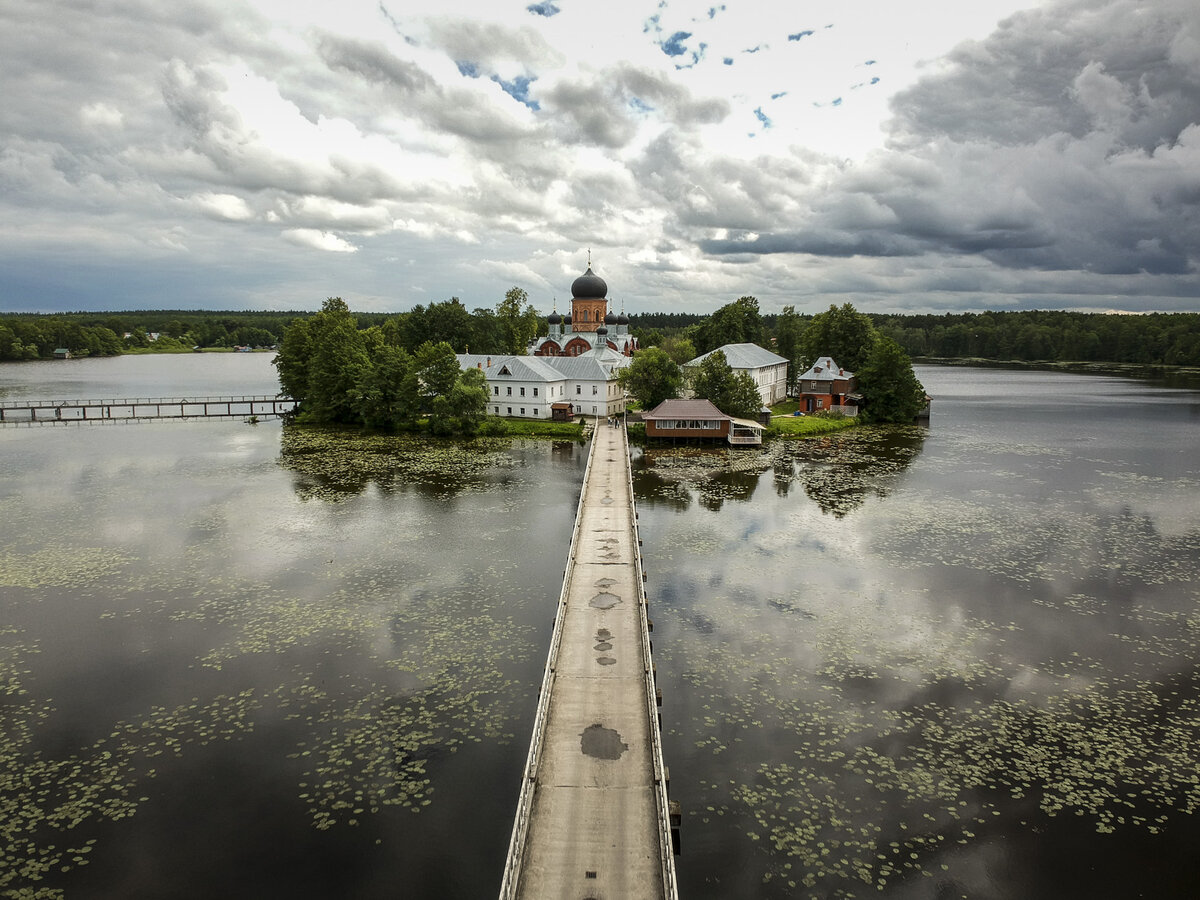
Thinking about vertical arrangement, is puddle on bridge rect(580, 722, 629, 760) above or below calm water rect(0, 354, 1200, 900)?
above

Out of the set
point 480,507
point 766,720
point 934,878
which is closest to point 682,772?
point 766,720

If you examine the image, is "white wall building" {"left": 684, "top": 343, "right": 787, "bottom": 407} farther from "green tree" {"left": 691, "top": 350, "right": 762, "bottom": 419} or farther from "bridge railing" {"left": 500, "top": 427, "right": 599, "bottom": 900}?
"bridge railing" {"left": 500, "top": 427, "right": 599, "bottom": 900}

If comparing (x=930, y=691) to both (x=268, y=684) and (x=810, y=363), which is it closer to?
(x=268, y=684)

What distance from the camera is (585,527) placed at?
29188mm

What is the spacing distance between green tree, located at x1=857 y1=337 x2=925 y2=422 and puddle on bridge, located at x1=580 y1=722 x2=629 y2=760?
58319 mm

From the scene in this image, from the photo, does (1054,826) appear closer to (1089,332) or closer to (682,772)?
(682,772)

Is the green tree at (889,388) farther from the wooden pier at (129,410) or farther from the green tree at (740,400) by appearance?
the wooden pier at (129,410)

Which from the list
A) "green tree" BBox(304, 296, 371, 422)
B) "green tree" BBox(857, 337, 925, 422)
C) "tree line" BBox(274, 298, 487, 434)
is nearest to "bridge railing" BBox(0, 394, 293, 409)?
"tree line" BBox(274, 298, 487, 434)

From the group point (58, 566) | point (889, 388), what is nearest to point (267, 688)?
point (58, 566)

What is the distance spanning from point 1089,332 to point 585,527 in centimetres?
18060

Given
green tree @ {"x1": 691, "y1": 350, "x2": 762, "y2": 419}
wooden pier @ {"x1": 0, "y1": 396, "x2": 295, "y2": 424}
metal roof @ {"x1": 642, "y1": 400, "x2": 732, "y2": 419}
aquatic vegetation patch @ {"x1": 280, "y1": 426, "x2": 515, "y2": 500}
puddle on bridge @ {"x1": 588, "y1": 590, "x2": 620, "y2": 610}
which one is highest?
green tree @ {"x1": 691, "y1": 350, "x2": 762, "y2": 419}

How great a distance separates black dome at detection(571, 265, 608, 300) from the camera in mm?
93250

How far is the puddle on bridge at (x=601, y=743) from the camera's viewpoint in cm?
1406

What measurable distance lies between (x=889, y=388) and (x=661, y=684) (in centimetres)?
5548
